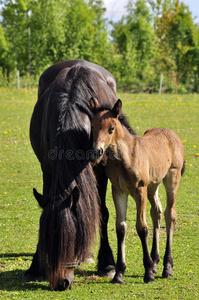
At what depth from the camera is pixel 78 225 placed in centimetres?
367

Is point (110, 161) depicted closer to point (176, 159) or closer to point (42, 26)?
point (176, 159)

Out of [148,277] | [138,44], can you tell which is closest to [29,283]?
[148,277]

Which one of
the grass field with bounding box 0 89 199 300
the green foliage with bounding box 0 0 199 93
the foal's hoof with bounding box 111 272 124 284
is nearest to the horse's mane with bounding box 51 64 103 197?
the grass field with bounding box 0 89 199 300

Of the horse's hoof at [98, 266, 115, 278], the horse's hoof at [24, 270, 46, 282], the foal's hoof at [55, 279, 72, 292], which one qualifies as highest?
the foal's hoof at [55, 279, 72, 292]

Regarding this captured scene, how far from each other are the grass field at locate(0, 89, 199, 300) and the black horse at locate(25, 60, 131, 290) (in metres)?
0.43

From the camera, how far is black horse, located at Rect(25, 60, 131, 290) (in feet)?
11.8

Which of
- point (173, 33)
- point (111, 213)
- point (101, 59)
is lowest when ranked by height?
point (111, 213)

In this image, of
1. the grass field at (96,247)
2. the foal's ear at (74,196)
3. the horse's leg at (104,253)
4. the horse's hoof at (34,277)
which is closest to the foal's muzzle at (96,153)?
the foal's ear at (74,196)

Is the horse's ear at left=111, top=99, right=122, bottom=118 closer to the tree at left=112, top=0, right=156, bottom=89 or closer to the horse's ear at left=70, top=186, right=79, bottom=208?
the horse's ear at left=70, top=186, right=79, bottom=208

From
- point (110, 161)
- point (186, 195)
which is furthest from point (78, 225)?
point (186, 195)

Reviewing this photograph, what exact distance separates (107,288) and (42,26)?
3412cm

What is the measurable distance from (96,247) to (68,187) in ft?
4.56

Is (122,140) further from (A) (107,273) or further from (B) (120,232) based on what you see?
(A) (107,273)

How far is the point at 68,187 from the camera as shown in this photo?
12.2 ft
